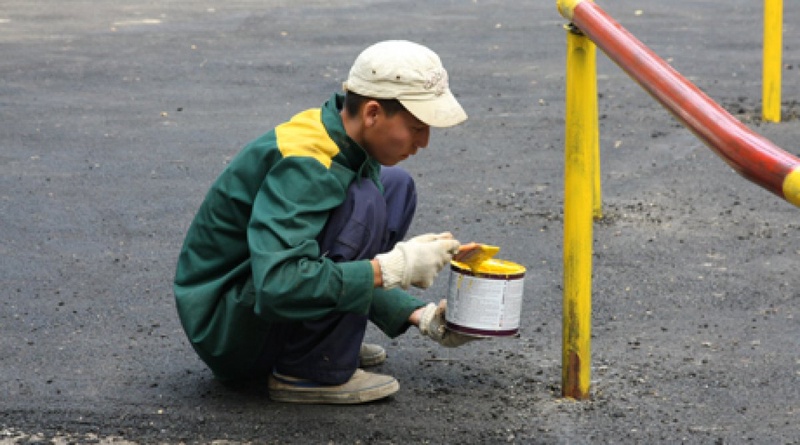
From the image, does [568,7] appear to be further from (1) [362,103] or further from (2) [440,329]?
(2) [440,329]

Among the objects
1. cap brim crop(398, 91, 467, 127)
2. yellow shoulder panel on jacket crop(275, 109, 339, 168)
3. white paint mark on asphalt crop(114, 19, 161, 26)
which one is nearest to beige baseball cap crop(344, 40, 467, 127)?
cap brim crop(398, 91, 467, 127)

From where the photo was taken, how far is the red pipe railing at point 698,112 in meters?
2.04

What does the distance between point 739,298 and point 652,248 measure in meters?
0.69

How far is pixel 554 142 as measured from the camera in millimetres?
7305

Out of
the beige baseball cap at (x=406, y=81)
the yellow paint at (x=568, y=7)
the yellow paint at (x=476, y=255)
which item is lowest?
the yellow paint at (x=476, y=255)

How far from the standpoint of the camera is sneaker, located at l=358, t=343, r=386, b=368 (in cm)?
402

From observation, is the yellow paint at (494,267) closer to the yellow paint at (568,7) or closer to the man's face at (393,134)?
the man's face at (393,134)

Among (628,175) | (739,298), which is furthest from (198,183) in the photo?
(739,298)

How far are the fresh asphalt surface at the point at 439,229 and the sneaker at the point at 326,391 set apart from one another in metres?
0.04

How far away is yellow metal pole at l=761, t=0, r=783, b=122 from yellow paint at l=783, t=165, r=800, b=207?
221 inches

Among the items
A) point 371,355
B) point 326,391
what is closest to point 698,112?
point 326,391

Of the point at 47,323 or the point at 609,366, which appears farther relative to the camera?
the point at 47,323

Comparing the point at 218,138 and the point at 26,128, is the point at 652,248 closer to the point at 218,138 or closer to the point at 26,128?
the point at 218,138

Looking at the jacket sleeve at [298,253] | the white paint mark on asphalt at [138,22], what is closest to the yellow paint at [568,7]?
the jacket sleeve at [298,253]
